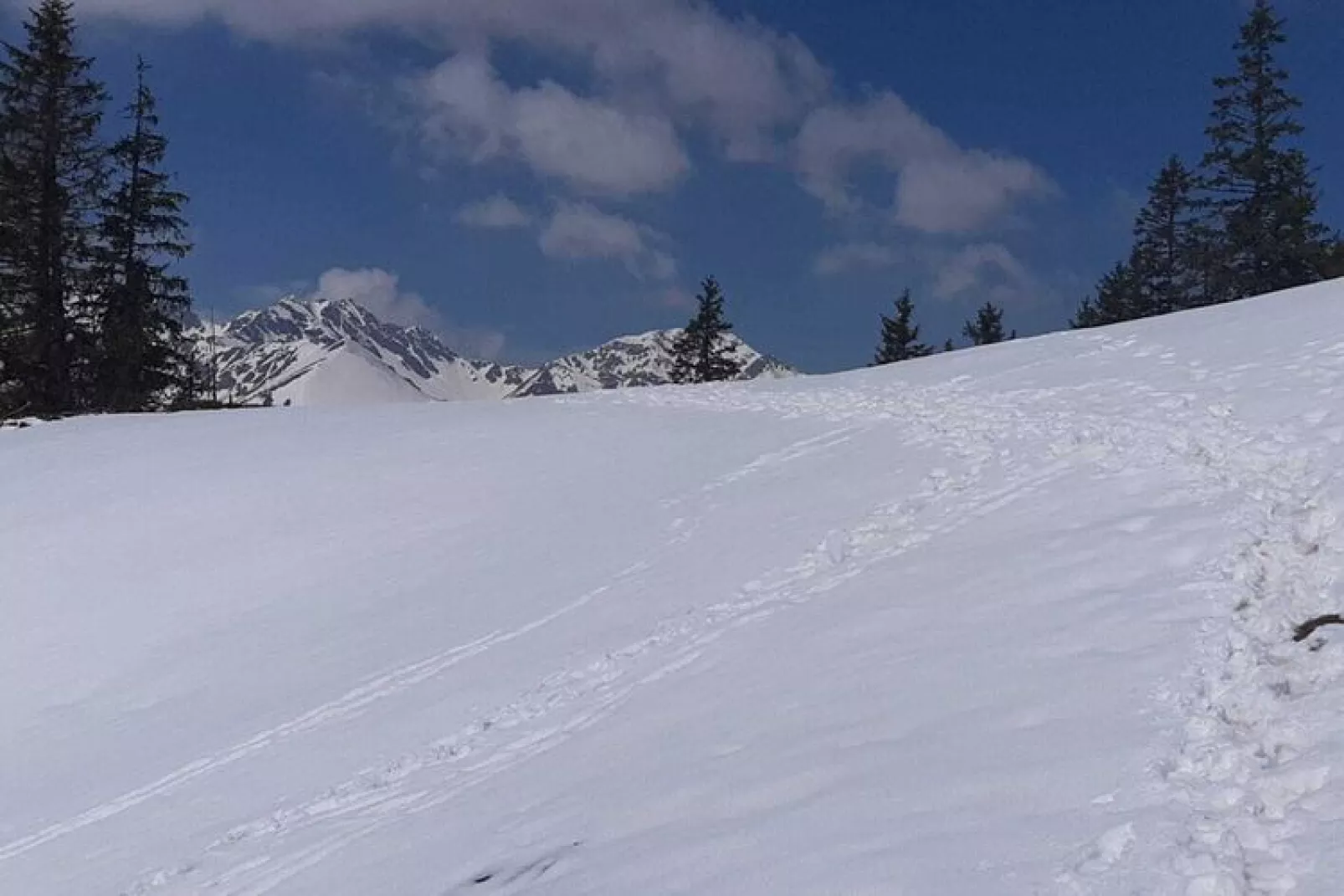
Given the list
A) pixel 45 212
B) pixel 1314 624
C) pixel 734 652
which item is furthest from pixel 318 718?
pixel 45 212

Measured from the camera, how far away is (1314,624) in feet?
20.8

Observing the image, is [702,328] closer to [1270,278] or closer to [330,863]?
[1270,278]

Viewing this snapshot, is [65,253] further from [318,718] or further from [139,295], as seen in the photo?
[318,718]

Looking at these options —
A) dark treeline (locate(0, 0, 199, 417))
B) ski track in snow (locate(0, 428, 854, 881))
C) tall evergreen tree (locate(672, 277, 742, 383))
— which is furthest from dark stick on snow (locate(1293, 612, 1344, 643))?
tall evergreen tree (locate(672, 277, 742, 383))

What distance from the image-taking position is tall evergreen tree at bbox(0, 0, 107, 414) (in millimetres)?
29953

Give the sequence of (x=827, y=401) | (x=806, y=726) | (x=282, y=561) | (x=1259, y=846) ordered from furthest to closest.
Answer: (x=827, y=401)
(x=282, y=561)
(x=806, y=726)
(x=1259, y=846)

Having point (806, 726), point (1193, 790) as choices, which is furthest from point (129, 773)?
point (1193, 790)

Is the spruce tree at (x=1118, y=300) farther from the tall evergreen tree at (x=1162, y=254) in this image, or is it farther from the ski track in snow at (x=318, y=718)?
the ski track in snow at (x=318, y=718)

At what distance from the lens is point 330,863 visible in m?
6.98

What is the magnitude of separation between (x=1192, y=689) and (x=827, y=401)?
49.4ft

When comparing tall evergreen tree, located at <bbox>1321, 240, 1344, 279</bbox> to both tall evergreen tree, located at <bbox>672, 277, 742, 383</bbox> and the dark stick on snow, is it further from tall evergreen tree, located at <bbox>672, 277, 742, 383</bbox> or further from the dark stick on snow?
the dark stick on snow

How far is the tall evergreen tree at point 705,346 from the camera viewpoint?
5288 centimetres

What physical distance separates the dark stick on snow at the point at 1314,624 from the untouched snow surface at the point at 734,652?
0.56 feet

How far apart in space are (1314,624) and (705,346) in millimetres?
47036
